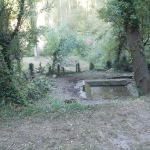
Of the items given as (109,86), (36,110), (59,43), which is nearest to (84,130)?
(36,110)

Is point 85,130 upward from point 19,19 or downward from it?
downward

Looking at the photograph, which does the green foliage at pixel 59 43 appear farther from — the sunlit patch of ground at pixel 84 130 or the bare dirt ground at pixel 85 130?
the sunlit patch of ground at pixel 84 130

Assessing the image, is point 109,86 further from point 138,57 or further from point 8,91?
point 8,91

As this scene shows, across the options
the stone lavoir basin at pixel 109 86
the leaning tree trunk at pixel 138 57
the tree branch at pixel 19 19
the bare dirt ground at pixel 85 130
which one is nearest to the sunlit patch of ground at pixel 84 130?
the bare dirt ground at pixel 85 130

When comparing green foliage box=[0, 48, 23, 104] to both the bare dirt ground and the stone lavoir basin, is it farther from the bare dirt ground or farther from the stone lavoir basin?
the stone lavoir basin

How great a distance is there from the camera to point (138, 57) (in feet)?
30.7

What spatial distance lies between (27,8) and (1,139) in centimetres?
558

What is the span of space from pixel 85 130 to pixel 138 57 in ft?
17.2

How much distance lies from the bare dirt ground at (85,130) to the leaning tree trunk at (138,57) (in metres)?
2.82

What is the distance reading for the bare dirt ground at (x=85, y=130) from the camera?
A: 448 cm

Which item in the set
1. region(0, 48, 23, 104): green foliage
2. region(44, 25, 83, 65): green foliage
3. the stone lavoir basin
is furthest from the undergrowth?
region(44, 25, 83, 65): green foliage

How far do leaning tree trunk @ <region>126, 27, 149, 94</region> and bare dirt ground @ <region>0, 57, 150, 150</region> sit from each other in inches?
111

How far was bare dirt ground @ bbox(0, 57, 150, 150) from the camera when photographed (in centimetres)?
448

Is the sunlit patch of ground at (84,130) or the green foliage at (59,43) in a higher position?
the green foliage at (59,43)
